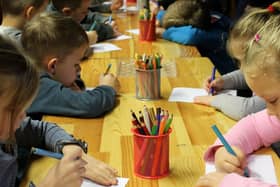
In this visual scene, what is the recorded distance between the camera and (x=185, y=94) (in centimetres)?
181

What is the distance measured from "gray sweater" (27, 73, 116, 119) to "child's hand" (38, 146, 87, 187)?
468mm

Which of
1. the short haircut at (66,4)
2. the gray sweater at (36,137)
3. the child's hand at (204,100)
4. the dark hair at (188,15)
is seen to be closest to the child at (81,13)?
the short haircut at (66,4)

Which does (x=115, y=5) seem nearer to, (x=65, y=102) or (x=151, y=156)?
(x=65, y=102)

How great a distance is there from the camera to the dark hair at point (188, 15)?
121 inches

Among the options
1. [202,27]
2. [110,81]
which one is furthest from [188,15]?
[110,81]

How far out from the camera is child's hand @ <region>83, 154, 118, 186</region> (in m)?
1.18

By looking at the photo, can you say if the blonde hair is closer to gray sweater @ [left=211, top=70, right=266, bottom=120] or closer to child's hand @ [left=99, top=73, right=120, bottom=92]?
gray sweater @ [left=211, top=70, right=266, bottom=120]

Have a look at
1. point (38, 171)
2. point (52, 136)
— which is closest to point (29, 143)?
point (52, 136)

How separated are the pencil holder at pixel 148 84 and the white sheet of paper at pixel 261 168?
514 millimetres

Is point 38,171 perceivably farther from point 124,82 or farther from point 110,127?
point 124,82

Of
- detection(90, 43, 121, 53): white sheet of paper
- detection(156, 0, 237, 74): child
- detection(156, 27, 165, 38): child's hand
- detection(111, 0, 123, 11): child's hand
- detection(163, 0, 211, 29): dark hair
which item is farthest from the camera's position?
Answer: detection(111, 0, 123, 11): child's hand

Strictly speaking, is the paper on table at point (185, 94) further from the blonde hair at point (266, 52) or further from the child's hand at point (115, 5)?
the child's hand at point (115, 5)

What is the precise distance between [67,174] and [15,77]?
259 millimetres

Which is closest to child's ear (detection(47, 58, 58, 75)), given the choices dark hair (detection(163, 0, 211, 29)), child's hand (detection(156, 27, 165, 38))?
child's hand (detection(156, 27, 165, 38))
